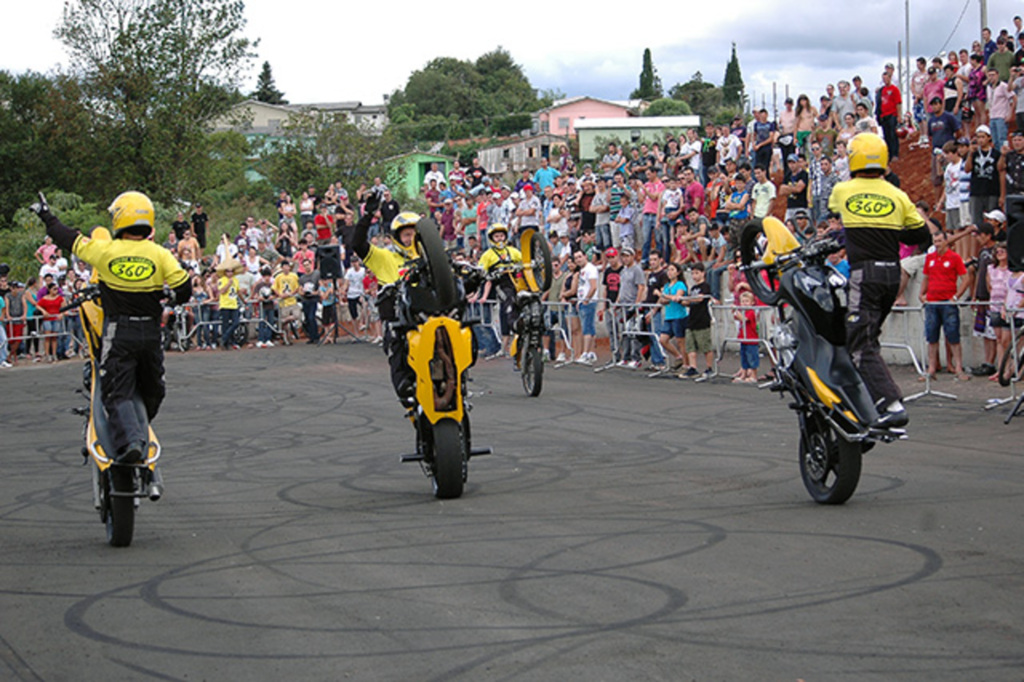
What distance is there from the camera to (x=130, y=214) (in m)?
8.11

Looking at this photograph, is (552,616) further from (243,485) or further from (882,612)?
(243,485)

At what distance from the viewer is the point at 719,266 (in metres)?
21.8

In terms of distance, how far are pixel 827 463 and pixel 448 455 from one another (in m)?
2.70

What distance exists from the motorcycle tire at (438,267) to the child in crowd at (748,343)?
380 inches

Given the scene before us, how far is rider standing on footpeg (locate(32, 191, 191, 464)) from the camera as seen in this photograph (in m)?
7.91

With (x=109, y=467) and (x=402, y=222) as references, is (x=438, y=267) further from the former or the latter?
(x=109, y=467)

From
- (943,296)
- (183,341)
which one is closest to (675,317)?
(943,296)

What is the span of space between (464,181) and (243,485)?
79.8 ft

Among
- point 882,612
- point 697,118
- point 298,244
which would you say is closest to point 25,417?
Answer: point 882,612

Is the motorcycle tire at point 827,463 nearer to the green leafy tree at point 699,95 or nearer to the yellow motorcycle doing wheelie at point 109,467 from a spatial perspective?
the yellow motorcycle doing wheelie at point 109,467

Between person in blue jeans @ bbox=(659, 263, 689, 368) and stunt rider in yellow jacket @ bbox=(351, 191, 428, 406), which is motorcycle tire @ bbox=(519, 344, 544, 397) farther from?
stunt rider in yellow jacket @ bbox=(351, 191, 428, 406)

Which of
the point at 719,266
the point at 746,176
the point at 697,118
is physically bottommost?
the point at 719,266

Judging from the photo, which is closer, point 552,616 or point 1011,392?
point 552,616

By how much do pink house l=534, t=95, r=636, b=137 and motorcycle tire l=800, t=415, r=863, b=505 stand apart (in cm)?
11479
